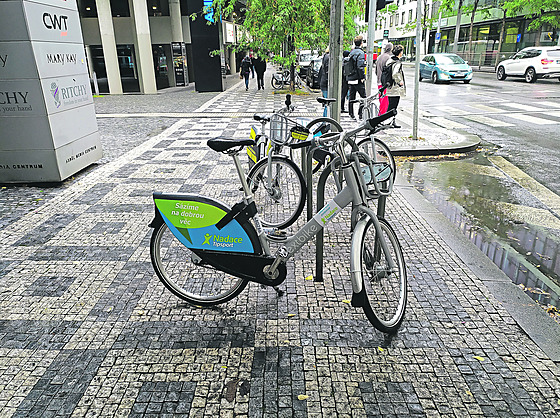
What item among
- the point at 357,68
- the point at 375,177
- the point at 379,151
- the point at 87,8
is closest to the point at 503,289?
the point at 375,177

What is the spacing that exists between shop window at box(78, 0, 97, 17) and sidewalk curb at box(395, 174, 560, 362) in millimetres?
24979

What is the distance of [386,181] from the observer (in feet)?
13.2

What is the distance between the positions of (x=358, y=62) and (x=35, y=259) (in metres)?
10.1

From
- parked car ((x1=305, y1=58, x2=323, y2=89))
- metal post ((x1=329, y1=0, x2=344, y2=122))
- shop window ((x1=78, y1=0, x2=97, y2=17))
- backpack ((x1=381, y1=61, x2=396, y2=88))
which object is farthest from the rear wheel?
shop window ((x1=78, y1=0, x2=97, y2=17))

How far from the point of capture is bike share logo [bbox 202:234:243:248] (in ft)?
10.8

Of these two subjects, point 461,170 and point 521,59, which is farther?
point 521,59

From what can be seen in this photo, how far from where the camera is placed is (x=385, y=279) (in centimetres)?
329

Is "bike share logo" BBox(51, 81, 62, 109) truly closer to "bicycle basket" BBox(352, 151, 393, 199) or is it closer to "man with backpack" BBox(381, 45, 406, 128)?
"bicycle basket" BBox(352, 151, 393, 199)

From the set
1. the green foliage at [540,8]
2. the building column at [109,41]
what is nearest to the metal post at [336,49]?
the building column at [109,41]

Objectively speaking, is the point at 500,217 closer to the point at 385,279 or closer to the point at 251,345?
the point at 385,279

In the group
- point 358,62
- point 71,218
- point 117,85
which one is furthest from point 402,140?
point 117,85

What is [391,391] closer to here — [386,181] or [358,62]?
[386,181]

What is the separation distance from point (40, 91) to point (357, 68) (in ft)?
28.1

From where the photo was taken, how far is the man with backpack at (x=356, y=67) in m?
12.1
